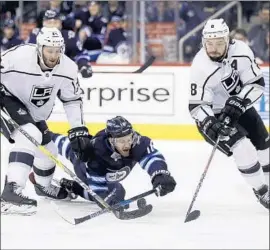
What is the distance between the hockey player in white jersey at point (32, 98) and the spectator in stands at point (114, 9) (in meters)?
2.20

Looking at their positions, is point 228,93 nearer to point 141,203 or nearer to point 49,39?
point 141,203

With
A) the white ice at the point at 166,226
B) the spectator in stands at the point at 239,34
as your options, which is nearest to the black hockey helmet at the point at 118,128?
the white ice at the point at 166,226

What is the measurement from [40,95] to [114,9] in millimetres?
2396

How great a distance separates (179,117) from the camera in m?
5.90

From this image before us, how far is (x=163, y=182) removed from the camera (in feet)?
12.1

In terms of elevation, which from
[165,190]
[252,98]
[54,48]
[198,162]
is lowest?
[198,162]

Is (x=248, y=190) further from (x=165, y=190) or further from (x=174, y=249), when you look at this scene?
(x=174, y=249)

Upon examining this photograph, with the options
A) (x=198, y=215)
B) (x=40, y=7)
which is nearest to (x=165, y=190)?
(x=198, y=215)

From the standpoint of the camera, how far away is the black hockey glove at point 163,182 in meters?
3.68

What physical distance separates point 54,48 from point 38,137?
0.42 m

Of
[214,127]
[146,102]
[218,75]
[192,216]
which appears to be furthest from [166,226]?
[146,102]

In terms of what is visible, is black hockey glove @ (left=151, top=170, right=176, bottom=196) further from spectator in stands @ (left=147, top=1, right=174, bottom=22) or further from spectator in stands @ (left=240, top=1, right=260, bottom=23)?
spectator in stands @ (left=240, top=1, right=260, bottom=23)

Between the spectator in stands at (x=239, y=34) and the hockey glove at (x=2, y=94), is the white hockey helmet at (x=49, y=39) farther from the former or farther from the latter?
the spectator in stands at (x=239, y=34)

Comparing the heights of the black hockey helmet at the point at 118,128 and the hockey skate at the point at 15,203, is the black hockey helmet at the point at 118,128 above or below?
above
